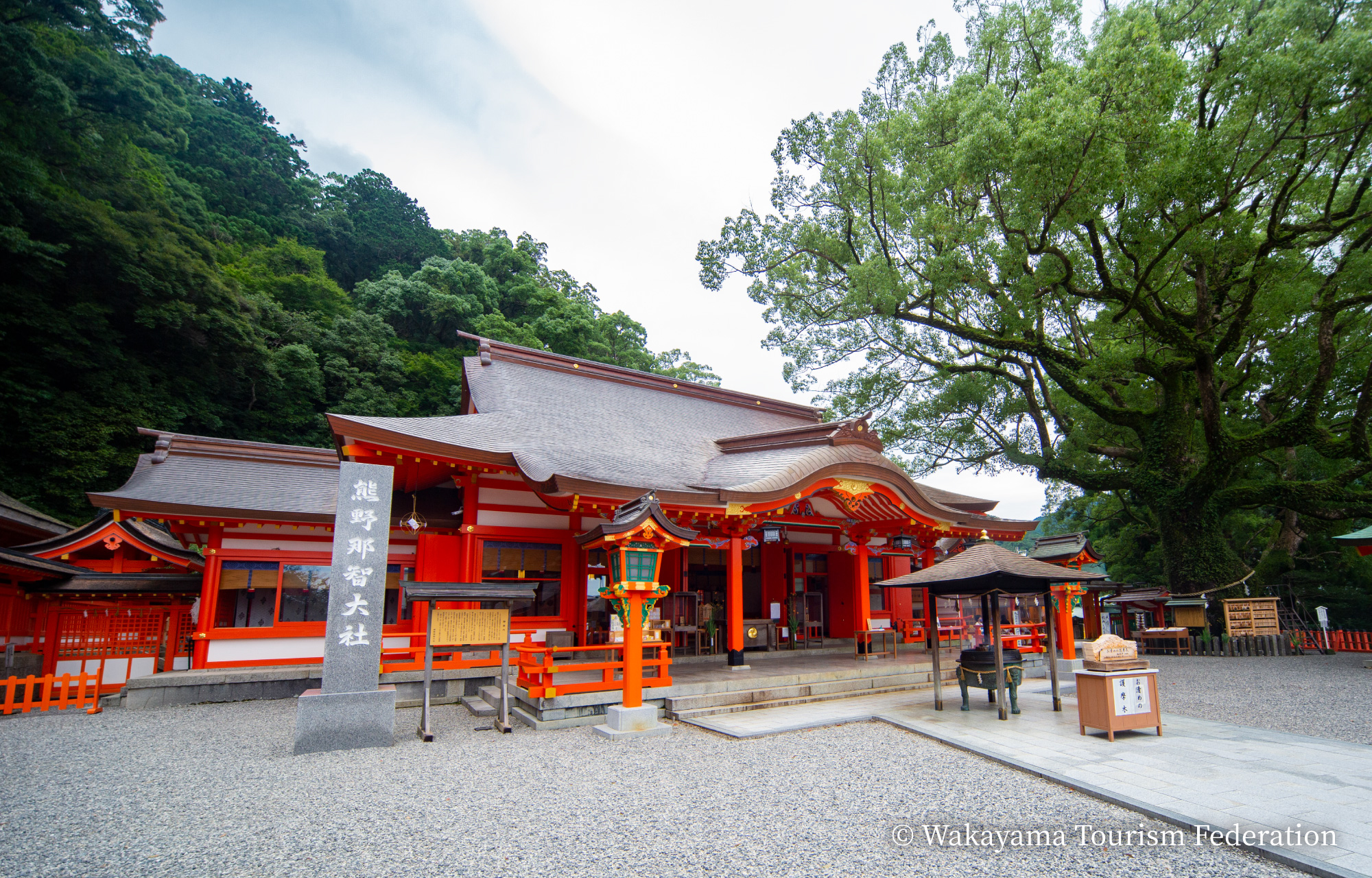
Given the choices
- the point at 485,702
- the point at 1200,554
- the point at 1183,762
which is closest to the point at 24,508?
the point at 485,702

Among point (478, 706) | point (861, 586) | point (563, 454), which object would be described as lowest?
point (478, 706)

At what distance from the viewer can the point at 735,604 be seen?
10.2 metres

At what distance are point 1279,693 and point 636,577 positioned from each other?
10.3 metres

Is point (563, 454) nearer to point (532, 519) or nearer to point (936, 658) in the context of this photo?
point (532, 519)

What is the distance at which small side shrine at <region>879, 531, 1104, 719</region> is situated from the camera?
8.02 meters

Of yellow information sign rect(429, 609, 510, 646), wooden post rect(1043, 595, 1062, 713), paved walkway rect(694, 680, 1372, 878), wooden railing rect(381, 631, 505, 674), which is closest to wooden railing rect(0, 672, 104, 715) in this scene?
wooden railing rect(381, 631, 505, 674)

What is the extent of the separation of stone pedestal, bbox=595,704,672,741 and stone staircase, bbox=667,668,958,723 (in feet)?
2.25

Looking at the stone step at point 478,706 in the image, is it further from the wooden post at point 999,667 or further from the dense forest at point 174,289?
the dense forest at point 174,289

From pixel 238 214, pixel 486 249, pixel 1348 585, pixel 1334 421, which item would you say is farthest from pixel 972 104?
pixel 238 214

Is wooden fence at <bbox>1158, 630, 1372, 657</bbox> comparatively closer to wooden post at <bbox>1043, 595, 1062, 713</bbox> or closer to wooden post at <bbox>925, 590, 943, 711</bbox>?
wooden post at <bbox>1043, 595, 1062, 713</bbox>

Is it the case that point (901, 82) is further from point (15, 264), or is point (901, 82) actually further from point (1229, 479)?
point (15, 264)

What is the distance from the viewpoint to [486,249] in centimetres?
3784

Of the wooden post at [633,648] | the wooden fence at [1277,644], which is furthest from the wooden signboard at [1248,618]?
the wooden post at [633,648]

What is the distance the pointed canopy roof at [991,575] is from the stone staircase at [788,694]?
2.01 meters
